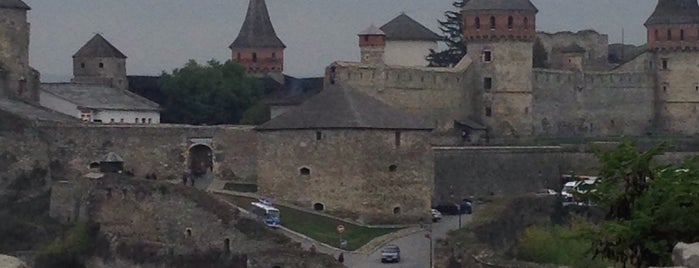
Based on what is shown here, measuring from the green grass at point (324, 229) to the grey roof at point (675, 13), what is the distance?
1328 inches

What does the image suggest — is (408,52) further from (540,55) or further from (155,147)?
(155,147)

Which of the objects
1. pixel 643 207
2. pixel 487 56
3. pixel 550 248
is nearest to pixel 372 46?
pixel 487 56

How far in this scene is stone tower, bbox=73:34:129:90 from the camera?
7519cm

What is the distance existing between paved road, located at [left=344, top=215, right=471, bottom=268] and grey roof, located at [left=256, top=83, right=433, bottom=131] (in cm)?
339

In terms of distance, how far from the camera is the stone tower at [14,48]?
6328cm

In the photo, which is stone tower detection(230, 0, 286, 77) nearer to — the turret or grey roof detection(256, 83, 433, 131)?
the turret

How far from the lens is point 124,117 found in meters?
68.2

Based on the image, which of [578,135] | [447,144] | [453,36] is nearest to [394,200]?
[447,144]

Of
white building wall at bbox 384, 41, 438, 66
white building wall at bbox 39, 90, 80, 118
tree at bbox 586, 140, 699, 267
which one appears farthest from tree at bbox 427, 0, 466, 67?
tree at bbox 586, 140, 699, 267

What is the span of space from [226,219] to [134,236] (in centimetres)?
384

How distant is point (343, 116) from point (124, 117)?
16.5 meters

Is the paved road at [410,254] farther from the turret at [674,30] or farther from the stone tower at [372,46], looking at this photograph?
the turret at [674,30]

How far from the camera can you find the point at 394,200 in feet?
176

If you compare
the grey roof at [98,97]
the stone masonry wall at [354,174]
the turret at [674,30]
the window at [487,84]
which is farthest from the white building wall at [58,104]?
the turret at [674,30]
